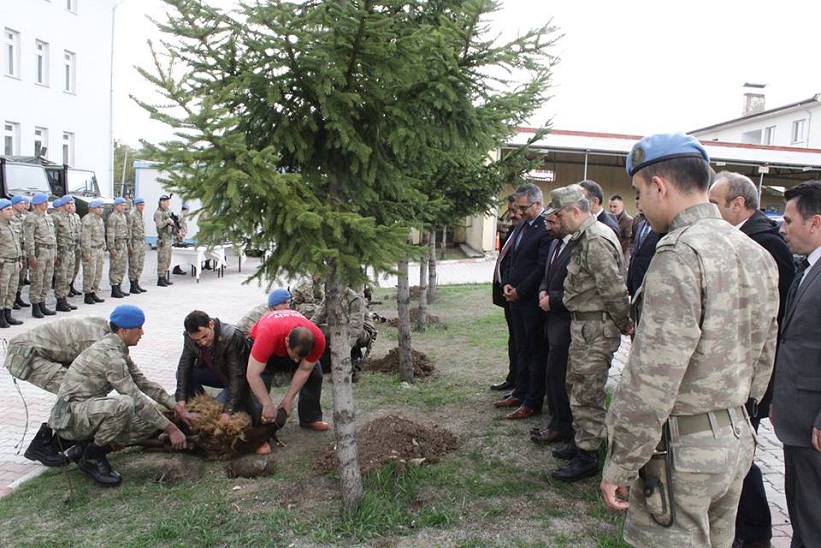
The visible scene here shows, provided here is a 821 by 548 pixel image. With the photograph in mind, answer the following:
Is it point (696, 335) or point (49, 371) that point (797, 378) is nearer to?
point (696, 335)

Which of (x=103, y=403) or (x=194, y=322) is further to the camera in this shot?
(x=194, y=322)

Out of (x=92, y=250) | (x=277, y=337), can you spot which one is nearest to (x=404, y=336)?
(x=277, y=337)

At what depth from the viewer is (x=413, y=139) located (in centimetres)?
356

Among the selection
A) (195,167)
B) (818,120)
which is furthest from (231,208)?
(818,120)

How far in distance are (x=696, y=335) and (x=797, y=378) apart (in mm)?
1221

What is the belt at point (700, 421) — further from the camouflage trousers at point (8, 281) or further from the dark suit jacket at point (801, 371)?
the camouflage trousers at point (8, 281)

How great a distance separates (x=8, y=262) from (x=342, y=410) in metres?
8.55

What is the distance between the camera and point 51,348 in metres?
4.79

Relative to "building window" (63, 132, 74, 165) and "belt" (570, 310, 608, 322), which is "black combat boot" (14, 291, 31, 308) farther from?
"building window" (63, 132, 74, 165)

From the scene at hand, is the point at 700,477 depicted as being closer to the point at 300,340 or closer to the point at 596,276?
the point at 596,276

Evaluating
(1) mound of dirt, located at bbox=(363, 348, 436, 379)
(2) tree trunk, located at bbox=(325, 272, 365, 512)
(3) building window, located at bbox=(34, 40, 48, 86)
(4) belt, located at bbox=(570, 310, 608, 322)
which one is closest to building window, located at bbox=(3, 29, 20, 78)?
(3) building window, located at bbox=(34, 40, 48, 86)

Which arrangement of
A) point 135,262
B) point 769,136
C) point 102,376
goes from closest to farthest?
point 102,376, point 135,262, point 769,136

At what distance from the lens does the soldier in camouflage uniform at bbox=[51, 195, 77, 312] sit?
1117 cm

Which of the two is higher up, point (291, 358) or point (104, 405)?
point (291, 358)
